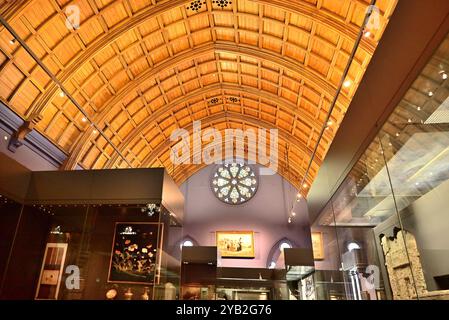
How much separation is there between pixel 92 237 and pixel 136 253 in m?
1.03

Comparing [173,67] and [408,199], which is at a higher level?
[173,67]

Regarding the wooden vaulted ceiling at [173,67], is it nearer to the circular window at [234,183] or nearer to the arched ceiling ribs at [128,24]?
the arched ceiling ribs at [128,24]

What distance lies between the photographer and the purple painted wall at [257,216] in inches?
763

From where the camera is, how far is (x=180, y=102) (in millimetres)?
15359

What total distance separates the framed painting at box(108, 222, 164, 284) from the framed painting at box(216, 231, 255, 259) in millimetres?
13544

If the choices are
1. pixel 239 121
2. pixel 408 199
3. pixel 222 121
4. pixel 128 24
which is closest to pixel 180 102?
pixel 222 121

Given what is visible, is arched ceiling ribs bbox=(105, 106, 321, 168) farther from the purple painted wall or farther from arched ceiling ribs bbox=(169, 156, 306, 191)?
the purple painted wall

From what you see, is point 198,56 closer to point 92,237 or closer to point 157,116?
point 157,116

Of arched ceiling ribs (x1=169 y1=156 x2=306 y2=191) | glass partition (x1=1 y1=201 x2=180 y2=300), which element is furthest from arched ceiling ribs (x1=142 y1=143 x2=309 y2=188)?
glass partition (x1=1 y1=201 x2=180 y2=300)

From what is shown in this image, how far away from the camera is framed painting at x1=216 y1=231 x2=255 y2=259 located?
18.9 metres

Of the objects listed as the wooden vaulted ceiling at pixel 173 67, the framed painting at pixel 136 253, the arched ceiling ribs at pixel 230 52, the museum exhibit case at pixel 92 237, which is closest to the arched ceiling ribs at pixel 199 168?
the wooden vaulted ceiling at pixel 173 67
